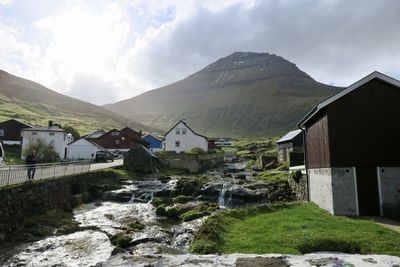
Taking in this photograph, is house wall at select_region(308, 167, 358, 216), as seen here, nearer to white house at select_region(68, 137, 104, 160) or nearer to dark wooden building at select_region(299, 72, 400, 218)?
dark wooden building at select_region(299, 72, 400, 218)

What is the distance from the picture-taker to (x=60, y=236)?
20.8 metres

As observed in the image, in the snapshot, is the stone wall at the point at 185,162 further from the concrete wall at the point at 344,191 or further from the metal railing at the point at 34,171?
the concrete wall at the point at 344,191

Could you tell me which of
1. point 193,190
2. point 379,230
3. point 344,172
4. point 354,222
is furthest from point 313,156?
point 193,190

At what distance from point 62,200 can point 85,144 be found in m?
51.6

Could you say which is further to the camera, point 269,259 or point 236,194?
point 236,194

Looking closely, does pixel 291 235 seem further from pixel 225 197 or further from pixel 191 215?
pixel 225 197

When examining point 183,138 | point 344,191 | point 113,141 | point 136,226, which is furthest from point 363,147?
point 113,141

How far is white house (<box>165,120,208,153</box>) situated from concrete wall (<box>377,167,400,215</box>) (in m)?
66.6

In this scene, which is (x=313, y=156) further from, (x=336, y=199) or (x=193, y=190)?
(x=193, y=190)

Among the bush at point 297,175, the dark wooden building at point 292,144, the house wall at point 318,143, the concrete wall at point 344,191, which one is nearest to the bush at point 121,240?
the concrete wall at point 344,191

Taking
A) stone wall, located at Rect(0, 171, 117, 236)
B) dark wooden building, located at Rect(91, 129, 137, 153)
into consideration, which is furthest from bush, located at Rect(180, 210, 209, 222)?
dark wooden building, located at Rect(91, 129, 137, 153)

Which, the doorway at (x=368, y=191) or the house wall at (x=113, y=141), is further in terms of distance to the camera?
the house wall at (x=113, y=141)

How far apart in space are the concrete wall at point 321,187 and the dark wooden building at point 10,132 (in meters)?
83.8

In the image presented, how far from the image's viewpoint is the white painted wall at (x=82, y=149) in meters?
79.0
